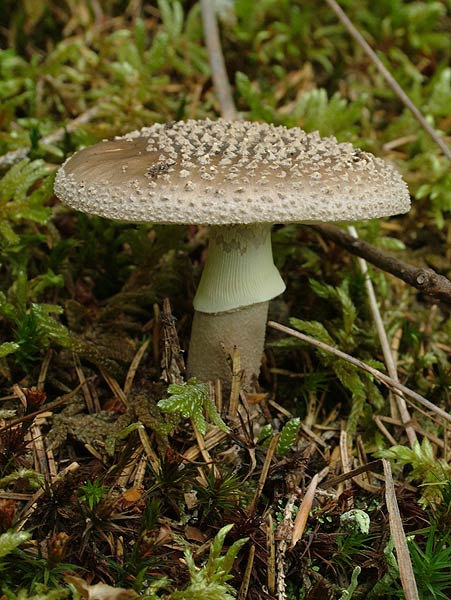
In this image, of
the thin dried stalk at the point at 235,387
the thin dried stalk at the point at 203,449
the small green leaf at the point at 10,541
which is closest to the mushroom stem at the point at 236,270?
the thin dried stalk at the point at 235,387

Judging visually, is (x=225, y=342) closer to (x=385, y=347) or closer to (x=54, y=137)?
(x=385, y=347)

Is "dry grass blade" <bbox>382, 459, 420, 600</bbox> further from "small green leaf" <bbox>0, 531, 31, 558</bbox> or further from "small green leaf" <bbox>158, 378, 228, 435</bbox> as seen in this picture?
"small green leaf" <bbox>0, 531, 31, 558</bbox>

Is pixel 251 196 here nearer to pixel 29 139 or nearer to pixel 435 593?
pixel 435 593

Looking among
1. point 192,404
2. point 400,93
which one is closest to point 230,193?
point 192,404

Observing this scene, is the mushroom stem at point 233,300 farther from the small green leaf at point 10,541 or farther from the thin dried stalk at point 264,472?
the small green leaf at point 10,541

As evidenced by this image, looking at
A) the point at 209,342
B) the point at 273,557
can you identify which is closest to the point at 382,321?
the point at 209,342

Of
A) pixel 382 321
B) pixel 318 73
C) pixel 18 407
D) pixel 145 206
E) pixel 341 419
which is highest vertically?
pixel 145 206
